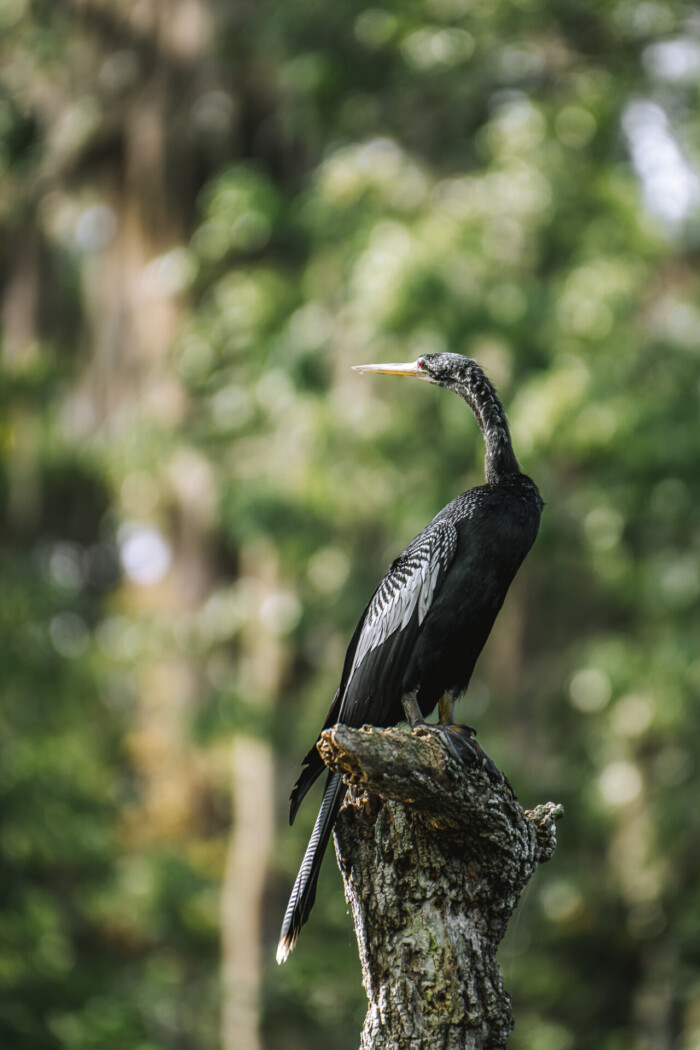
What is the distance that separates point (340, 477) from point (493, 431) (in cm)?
509

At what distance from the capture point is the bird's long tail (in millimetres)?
3393

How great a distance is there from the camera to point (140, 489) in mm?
11219

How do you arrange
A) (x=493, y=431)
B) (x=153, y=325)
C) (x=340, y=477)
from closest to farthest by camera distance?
(x=493, y=431) → (x=340, y=477) → (x=153, y=325)

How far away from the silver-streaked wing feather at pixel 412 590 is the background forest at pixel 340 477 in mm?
4350

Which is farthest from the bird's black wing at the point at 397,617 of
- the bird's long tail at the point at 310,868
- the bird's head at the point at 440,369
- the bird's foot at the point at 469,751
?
the bird's head at the point at 440,369

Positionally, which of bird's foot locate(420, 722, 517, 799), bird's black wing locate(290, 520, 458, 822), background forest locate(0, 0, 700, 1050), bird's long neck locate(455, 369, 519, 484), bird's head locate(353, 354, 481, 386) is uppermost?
background forest locate(0, 0, 700, 1050)

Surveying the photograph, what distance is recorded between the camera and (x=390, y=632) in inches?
150

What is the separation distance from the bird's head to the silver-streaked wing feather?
1.95ft

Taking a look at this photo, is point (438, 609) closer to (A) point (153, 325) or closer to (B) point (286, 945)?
(B) point (286, 945)

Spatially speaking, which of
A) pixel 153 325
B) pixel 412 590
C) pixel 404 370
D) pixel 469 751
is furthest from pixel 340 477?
pixel 469 751

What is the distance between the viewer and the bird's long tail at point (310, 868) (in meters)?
3.39

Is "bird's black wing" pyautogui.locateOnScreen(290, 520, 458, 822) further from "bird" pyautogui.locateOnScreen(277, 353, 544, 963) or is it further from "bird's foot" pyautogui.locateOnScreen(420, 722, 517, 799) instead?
"bird's foot" pyautogui.locateOnScreen(420, 722, 517, 799)

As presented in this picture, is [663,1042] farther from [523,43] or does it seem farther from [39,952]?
[523,43]

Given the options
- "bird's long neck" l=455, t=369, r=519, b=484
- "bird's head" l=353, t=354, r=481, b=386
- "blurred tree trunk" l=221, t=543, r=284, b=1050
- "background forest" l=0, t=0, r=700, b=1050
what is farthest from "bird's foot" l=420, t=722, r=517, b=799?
"blurred tree trunk" l=221, t=543, r=284, b=1050
